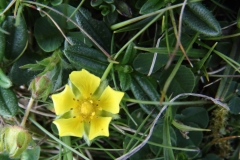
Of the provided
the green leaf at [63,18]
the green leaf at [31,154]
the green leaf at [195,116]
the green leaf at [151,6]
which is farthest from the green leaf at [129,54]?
the green leaf at [31,154]

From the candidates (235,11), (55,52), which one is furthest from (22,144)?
(235,11)

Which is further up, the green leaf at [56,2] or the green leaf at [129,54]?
the green leaf at [56,2]

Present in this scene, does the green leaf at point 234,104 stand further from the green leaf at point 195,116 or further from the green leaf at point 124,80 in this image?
the green leaf at point 124,80

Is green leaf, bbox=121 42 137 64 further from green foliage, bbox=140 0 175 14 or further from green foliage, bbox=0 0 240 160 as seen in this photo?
green foliage, bbox=140 0 175 14

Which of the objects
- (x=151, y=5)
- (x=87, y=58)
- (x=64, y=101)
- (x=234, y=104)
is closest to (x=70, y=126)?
(x=64, y=101)

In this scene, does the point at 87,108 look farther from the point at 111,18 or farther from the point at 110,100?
the point at 111,18

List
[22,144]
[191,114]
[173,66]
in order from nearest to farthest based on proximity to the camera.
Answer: [22,144] < [173,66] < [191,114]

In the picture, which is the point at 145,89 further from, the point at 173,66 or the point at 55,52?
the point at 55,52
